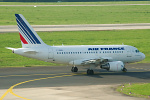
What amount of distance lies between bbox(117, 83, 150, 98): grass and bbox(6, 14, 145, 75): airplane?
8240 mm

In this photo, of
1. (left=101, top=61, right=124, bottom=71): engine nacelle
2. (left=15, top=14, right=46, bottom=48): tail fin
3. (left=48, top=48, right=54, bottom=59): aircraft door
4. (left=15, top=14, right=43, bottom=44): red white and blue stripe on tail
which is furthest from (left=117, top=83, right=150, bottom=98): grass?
(left=15, top=14, right=43, bottom=44): red white and blue stripe on tail

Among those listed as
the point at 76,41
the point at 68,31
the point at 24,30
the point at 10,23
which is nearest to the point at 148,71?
the point at 24,30

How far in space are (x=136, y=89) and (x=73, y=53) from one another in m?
15.3

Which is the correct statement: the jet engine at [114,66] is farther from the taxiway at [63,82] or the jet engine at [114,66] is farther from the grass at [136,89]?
the grass at [136,89]

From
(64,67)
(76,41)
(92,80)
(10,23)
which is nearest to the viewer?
(92,80)

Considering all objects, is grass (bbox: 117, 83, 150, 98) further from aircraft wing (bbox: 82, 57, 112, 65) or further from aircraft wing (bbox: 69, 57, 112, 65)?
aircraft wing (bbox: 69, 57, 112, 65)

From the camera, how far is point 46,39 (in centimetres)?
8981

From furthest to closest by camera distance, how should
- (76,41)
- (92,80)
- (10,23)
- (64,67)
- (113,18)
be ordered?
(113,18)
(10,23)
(76,41)
(64,67)
(92,80)

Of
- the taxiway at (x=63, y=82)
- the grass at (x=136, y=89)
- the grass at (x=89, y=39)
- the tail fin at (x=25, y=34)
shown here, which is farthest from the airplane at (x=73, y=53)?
the grass at (x=89, y=39)

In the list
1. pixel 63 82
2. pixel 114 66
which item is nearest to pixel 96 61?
pixel 114 66

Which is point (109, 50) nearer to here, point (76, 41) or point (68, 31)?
point (76, 41)

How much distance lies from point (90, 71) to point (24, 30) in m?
11.8

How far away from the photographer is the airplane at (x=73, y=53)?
5303 centimetres

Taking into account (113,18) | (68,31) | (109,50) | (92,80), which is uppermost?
(113,18)
